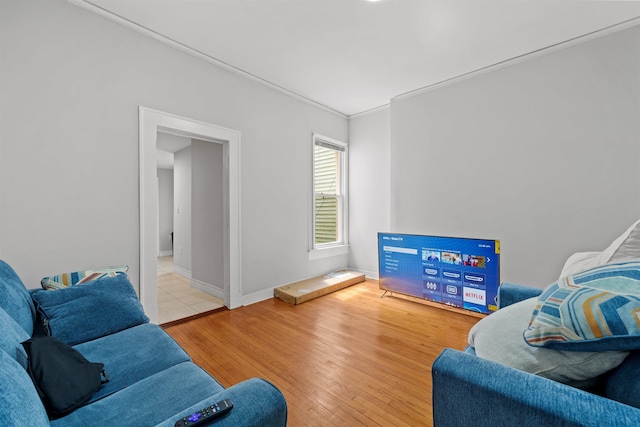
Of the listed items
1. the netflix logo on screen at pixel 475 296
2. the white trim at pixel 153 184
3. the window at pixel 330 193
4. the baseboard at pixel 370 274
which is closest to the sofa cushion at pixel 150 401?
the white trim at pixel 153 184

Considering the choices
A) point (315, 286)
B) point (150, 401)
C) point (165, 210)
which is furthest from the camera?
point (165, 210)

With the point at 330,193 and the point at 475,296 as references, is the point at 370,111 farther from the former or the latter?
the point at 475,296

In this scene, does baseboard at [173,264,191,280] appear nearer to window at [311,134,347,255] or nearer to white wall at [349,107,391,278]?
window at [311,134,347,255]

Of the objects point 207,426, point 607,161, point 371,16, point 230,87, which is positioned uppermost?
point 371,16

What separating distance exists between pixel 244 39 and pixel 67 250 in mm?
2402

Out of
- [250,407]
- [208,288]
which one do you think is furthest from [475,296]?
[208,288]

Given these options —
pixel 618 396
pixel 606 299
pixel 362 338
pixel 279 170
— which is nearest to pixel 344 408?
pixel 362 338

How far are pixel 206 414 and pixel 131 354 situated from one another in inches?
36.8

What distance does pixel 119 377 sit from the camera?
4.02 feet

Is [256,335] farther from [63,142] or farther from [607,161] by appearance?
[607,161]

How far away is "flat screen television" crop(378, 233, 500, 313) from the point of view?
277cm

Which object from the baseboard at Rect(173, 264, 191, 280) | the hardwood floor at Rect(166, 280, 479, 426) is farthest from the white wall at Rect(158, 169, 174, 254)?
the hardwood floor at Rect(166, 280, 479, 426)

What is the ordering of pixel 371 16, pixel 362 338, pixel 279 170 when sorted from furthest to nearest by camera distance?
1. pixel 279 170
2. pixel 362 338
3. pixel 371 16

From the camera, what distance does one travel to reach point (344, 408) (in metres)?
1.59
